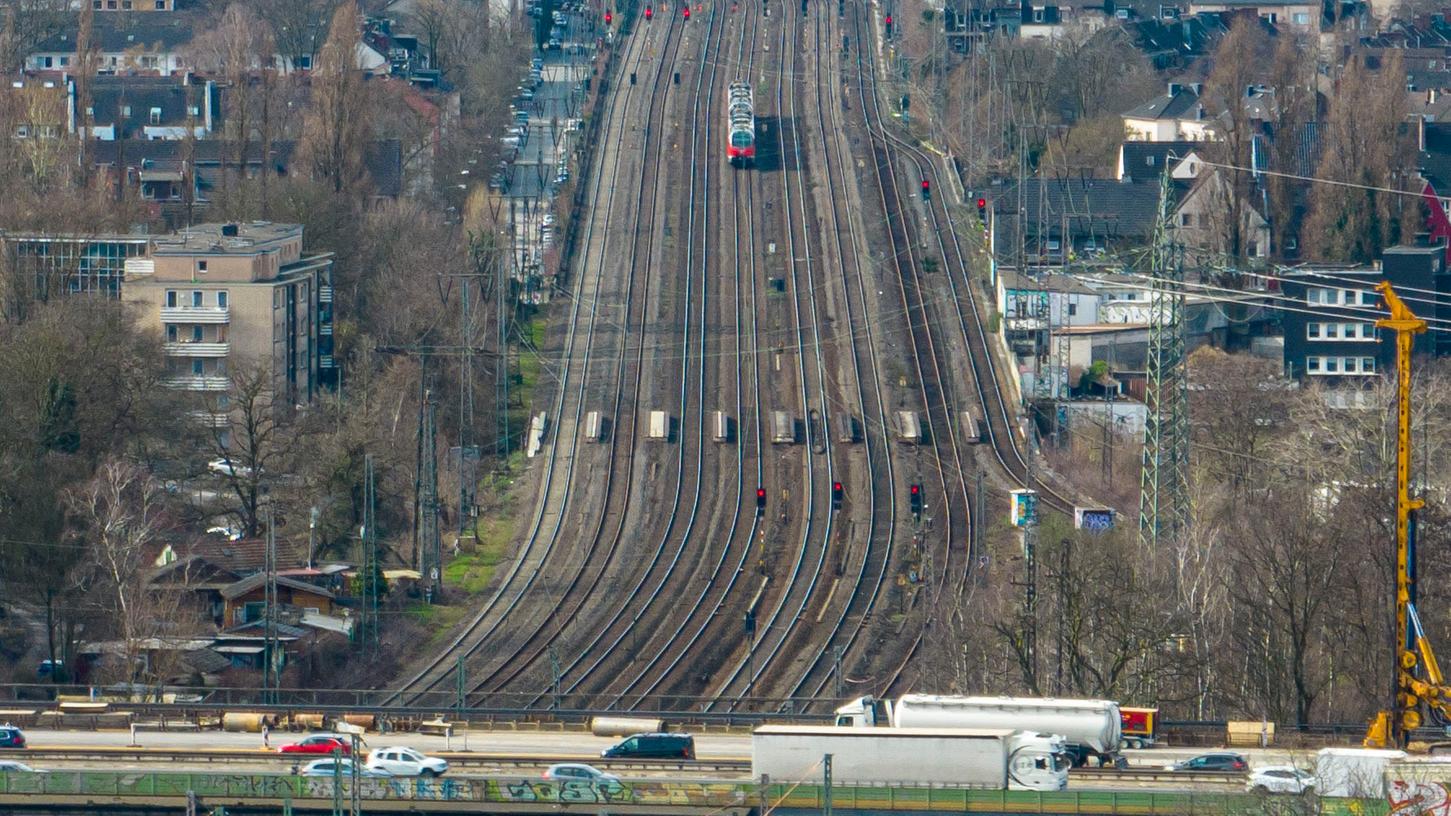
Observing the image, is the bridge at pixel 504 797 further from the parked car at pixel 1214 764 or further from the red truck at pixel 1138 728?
the red truck at pixel 1138 728

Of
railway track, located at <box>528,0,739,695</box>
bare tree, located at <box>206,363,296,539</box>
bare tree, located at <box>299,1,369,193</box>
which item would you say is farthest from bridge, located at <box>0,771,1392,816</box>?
bare tree, located at <box>299,1,369,193</box>

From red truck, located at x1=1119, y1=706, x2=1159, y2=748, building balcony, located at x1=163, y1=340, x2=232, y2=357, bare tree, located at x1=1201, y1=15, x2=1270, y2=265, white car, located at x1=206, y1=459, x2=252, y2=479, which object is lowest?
white car, located at x1=206, y1=459, x2=252, y2=479

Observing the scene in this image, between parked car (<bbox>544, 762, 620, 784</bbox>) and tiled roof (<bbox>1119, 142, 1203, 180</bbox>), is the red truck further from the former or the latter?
tiled roof (<bbox>1119, 142, 1203, 180</bbox>)

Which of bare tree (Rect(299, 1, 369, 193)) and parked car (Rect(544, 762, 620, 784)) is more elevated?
bare tree (Rect(299, 1, 369, 193))

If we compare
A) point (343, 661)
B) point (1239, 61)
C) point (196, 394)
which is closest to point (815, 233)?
point (1239, 61)

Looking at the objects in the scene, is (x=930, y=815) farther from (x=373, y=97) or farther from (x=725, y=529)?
(x=373, y=97)

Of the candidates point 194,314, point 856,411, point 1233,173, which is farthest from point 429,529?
point 1233,173

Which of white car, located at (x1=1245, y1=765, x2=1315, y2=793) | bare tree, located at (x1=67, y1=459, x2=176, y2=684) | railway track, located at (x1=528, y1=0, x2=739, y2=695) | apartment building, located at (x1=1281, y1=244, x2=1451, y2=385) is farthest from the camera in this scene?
apartment building, located at (x1=1281, y1=244, x2=1451, y2=385)

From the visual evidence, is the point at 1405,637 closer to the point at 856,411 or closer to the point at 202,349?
the point at 856,411
